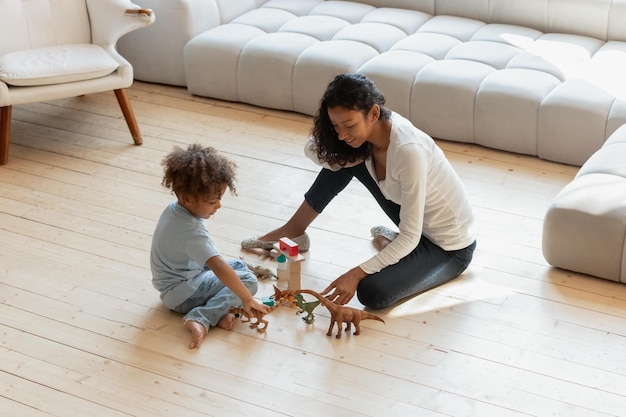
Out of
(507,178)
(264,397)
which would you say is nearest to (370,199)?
(507,178)

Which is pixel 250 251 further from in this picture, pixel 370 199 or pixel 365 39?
pixel 365 39

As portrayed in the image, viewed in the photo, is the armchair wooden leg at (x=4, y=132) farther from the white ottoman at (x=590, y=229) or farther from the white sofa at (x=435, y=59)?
the white ottoman at (x=590, y=229)

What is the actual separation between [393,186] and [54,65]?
185 cm

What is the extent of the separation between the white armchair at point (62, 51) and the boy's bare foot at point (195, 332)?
1610 mm

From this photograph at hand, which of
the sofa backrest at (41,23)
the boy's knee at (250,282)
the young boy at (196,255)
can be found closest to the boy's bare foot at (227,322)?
the young boy at (196,255)

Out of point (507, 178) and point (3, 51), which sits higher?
point (3, 51)

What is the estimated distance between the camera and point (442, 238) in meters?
3.11

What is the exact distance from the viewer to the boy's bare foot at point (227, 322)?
2.93m

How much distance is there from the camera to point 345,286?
9.73ft

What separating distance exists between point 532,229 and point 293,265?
1042mm

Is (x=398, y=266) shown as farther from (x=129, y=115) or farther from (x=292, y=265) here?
(x=129, y=115)

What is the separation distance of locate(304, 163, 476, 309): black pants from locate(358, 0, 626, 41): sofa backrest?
193cm

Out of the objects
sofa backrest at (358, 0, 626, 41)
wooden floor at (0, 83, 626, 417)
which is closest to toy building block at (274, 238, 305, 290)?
wooden floor at (0, 83, 626, 417)

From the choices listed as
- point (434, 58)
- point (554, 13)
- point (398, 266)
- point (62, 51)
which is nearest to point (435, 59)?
point (434, 58)
